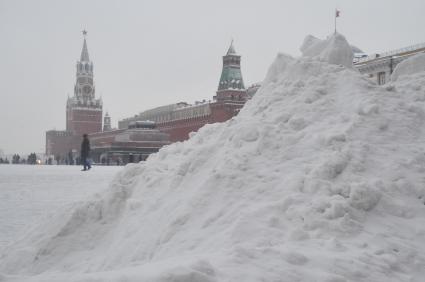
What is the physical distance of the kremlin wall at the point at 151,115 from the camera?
4844cm

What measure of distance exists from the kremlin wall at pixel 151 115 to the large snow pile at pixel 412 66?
103 ft

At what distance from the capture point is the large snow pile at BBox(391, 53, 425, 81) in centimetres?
889

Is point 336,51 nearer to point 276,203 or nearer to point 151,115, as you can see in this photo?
point 276,203

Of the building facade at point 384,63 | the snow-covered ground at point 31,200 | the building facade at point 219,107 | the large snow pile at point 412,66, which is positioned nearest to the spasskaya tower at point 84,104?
the building facade at point 219,107

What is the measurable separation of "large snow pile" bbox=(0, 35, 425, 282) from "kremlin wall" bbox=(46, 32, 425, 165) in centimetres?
3236

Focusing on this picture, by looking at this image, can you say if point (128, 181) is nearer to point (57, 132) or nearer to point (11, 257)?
point (11, 257)

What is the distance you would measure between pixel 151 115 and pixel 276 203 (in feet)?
356

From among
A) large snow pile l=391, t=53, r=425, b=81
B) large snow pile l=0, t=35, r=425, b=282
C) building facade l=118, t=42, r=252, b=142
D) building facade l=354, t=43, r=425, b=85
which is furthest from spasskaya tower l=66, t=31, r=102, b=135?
large snow pile l=0, t=35, r=425, b=282

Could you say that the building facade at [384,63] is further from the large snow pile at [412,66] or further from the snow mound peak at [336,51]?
the snow mound peak at [336,51]

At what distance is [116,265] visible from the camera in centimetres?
512

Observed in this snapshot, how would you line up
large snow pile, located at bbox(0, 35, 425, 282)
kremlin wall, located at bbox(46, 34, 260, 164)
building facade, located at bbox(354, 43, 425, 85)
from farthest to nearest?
kremlin wall, located at bbox(46, 34, 260, 164)
building facade, located at bbox(354, 43, 425, 85)
large snow pile, located at bbox(0, 35, 425, 282)

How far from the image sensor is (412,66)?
357 inches

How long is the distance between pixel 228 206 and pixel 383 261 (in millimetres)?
1587

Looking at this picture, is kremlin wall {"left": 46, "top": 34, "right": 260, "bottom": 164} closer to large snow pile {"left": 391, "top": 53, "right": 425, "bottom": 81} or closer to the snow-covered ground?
the snow-covered ground
